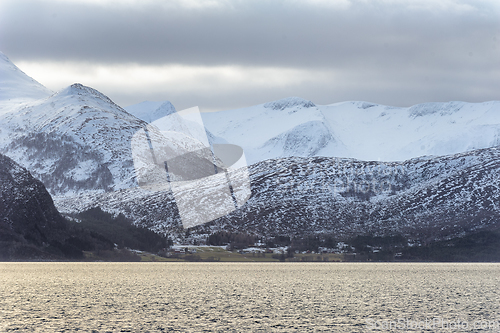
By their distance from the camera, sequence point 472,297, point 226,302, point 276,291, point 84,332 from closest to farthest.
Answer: point 84,332
point 226,302
point 472,297
point 276,291

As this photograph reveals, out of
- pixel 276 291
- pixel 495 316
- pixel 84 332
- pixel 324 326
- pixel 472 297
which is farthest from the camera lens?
pixel 276 291

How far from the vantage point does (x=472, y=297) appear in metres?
85.7

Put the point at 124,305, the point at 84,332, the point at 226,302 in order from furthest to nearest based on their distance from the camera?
the point at 226,302
the point at 124,305
the point at 84,332

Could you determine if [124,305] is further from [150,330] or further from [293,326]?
[293,326]

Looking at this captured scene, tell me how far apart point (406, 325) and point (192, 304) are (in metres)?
29.8

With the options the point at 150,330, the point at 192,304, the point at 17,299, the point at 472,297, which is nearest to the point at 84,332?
the point at 150,330

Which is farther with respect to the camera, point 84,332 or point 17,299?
point 17,299

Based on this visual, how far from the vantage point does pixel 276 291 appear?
97625 millimetres

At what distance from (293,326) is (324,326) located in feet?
9.49

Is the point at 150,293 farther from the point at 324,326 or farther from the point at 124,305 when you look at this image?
the point at 324,326

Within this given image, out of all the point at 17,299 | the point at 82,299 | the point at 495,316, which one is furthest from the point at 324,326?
the point at 17,299

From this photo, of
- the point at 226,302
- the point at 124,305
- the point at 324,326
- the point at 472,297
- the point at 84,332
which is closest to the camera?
the point at 84,332

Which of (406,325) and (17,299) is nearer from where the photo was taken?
(406,325)

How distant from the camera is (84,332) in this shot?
1957 inches
